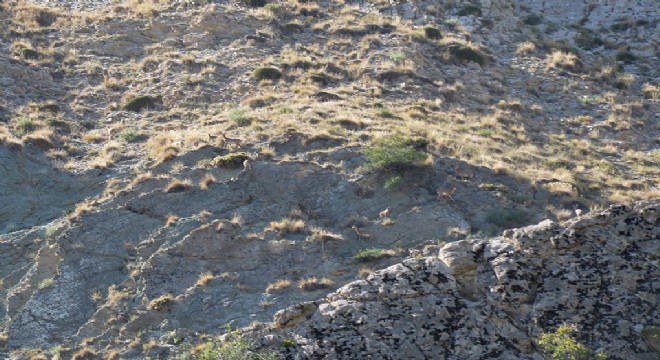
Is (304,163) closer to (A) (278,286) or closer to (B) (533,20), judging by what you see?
(A) (278,286)

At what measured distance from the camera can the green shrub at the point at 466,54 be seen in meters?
35.4

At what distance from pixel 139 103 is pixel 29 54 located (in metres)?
6.07

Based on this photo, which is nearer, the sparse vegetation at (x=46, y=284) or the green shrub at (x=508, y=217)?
the sparse vegetation at (x=46, y=284)

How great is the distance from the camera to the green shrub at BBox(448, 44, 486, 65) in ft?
116

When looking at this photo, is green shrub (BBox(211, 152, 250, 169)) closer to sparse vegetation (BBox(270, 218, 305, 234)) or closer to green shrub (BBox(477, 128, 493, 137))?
sparse vegetation (BBox(270, 218, 305, 234))

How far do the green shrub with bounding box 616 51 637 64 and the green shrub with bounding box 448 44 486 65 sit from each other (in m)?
6.37

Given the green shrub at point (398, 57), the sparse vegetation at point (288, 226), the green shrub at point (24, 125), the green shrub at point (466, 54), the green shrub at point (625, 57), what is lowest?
the green shrub at point (625, 57)

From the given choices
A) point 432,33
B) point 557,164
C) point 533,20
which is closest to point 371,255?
point 557,164

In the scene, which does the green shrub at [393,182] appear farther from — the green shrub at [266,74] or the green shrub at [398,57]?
the green shrub at [398,57]

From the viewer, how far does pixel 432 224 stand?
20969mm

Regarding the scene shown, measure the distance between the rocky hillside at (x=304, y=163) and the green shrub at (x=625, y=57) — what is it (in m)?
0.25

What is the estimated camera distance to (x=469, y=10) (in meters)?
40.2

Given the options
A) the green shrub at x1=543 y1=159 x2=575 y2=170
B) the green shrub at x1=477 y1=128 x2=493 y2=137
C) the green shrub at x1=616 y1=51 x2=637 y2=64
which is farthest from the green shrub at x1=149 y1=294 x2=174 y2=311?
the green shrub at x1=616 y1=51 x2=637 y2=64

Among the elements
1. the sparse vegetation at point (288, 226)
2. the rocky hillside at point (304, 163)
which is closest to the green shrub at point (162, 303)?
the rocky hillside at point (304, 163)
